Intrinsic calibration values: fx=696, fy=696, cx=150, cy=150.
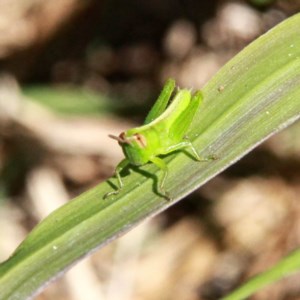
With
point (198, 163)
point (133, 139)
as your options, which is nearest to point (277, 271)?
point (198, 163)

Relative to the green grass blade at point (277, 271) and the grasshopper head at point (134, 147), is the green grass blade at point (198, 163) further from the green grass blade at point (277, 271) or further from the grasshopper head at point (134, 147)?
the green grass blade at point (277, 271)

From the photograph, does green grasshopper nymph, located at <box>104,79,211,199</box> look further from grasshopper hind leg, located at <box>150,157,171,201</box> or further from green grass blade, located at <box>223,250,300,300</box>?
green grass blade, located at <box>223,250,300,300</box>

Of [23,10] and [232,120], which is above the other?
[23,10]

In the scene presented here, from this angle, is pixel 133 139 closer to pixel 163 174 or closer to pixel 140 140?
pixel 140 140

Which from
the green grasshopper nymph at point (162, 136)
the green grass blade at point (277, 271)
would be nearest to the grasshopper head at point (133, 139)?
the green grasshopper nymph at point (162, 136)

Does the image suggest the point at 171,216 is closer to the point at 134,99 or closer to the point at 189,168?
the point at 134,99

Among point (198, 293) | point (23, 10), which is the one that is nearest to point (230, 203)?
Result: point (198, 293)

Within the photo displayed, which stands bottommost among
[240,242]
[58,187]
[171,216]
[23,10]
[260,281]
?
[260,281]
